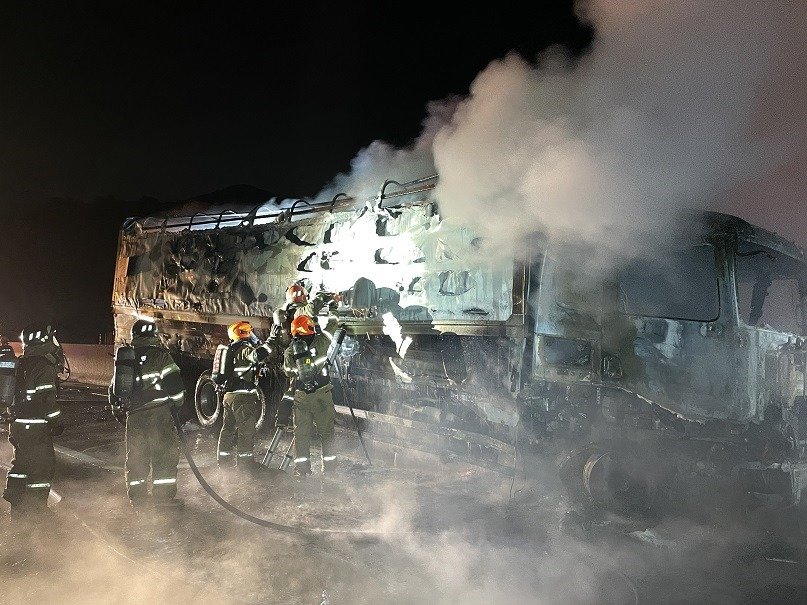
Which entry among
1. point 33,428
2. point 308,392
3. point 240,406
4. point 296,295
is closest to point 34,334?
point 33,428

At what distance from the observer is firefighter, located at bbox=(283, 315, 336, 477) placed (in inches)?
235

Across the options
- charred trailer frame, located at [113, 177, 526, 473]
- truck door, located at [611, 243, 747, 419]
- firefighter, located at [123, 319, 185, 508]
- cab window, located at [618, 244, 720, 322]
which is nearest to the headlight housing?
charred trailer frame, located at [113, 177, 526, 473]

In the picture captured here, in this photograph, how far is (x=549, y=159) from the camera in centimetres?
511

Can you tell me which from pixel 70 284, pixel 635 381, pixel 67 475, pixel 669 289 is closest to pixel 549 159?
pixel 669 289

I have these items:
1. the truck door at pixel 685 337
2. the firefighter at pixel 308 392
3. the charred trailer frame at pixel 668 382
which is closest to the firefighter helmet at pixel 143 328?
the firefighter at pixel 308 392

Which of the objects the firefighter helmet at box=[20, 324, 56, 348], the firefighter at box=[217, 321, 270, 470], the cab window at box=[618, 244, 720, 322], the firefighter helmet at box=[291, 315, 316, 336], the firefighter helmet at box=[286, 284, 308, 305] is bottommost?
the firefighter at box=[217, 321, 270, 470]

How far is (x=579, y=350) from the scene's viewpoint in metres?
5.03

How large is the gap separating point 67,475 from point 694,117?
7270 mm

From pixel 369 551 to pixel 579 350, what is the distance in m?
2.54

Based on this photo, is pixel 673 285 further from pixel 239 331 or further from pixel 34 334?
pixel 34 334

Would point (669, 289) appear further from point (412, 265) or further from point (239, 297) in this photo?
point (239, 297)

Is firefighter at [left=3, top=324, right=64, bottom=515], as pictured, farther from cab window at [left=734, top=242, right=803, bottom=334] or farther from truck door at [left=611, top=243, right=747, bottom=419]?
cab window at [left=734, top=242, right=803, bottom=334]

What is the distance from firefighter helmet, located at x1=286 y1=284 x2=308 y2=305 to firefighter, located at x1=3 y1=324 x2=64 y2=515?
Answer: 273 centimetres

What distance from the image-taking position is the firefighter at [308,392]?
5965mm
